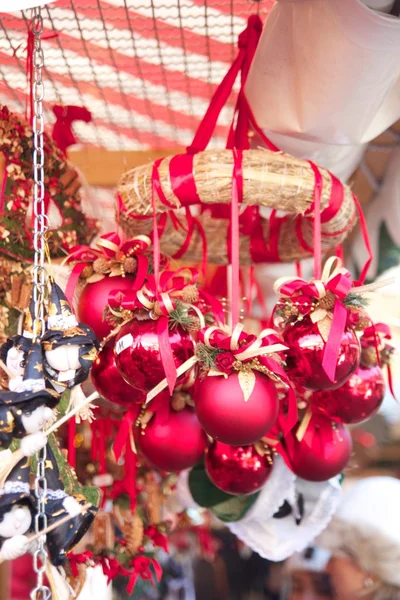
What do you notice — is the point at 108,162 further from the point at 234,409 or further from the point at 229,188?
the point at 234,409

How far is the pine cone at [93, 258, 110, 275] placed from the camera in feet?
3.41

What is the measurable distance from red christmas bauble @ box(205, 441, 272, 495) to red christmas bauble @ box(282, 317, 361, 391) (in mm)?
240

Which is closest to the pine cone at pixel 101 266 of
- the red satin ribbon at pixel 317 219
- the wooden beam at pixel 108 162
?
the red satin ribbon at pixel 317 219

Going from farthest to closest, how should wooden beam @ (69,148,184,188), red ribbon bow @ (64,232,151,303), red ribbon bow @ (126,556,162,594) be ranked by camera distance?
wooden beam @ (69,148,184,188), red ribbon bow @ (126,556,162,594), red ribbon bow @ (64,232,151,303)

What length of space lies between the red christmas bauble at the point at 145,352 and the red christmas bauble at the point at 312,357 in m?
0.14

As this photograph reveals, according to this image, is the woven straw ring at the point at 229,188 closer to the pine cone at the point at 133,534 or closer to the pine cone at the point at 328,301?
the pine cone at the point at 328,301

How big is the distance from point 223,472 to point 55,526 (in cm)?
47

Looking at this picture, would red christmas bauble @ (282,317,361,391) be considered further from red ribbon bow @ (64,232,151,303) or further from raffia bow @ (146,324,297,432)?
red ribbon bow @ (64,232,151,303)

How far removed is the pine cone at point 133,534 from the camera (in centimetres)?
136

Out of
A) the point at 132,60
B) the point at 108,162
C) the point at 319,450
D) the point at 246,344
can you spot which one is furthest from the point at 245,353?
the point at 108,162

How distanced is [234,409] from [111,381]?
0.26 metres

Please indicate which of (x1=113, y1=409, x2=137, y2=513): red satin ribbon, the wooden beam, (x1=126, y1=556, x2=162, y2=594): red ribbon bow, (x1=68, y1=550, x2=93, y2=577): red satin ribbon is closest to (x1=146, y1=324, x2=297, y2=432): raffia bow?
(x1=113, y1=409, x2=137, y2=513): red satin ribbon

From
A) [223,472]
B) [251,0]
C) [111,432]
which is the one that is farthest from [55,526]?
[251,0]

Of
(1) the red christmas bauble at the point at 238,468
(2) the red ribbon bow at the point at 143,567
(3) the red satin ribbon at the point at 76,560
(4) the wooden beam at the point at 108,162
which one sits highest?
(4) the wooden beam at the point at 108,162
